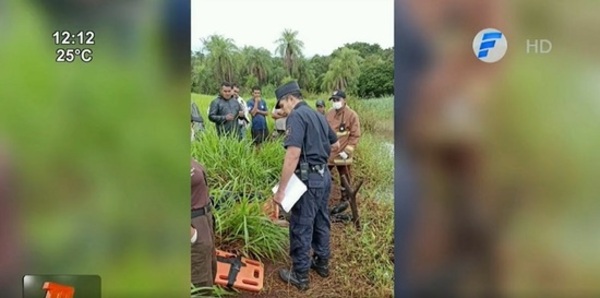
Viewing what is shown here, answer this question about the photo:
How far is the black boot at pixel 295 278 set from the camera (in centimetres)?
238

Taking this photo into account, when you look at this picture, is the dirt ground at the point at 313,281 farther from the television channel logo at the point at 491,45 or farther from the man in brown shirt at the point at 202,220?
the television channel logo at the point at 491,45

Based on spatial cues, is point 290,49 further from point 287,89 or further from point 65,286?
point 65,286

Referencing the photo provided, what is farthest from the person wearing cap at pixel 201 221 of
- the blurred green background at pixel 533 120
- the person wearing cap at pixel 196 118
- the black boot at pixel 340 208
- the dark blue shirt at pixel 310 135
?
the blurred green background at pixel 533 120

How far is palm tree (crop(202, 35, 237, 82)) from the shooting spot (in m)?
2.35

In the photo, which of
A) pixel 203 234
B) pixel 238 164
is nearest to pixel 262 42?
pixel 238 164

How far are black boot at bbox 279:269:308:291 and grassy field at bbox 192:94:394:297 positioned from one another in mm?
23

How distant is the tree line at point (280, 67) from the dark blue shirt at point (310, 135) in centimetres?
10

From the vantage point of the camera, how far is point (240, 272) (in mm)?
2373

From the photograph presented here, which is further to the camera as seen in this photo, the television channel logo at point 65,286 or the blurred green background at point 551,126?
the television channel logo at point 65,286

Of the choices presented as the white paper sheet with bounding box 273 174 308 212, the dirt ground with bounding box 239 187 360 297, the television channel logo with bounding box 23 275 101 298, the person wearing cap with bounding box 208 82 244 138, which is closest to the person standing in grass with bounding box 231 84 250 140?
the person wearing cap with bounding box 208 82 244 138

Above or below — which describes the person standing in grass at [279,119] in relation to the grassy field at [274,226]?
above

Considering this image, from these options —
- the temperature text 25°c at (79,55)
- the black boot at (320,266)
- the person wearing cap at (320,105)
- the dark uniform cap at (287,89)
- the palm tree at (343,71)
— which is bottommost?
the black boot at (320,266)

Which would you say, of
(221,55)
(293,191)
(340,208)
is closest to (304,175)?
(293,191)

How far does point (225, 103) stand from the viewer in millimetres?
2375
